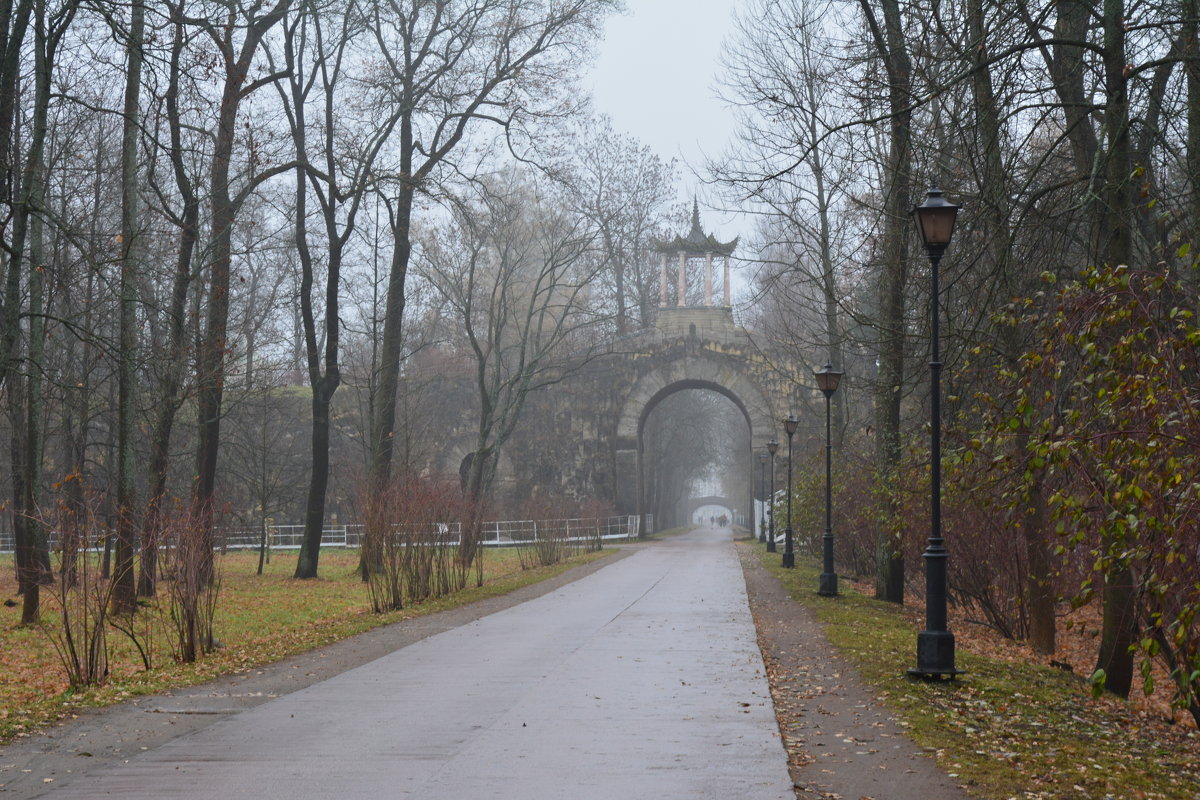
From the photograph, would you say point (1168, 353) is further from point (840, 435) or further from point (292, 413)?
point (292, 413)

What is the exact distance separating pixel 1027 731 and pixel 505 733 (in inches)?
134

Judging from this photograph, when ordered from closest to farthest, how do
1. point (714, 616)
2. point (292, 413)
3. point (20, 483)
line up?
1. point (714, 616)
2. point (20, 483)
3. point (292, 413)

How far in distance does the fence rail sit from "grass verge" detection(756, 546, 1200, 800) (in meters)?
19.0

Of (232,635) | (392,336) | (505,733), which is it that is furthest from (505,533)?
(505,733)

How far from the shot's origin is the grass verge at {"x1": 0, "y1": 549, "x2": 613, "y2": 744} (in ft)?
30.7

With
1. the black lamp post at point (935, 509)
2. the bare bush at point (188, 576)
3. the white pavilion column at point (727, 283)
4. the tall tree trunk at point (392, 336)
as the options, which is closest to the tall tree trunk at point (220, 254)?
the tall tree trunk at point (392, 336)

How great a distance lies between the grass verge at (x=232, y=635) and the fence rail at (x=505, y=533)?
2.46 meters

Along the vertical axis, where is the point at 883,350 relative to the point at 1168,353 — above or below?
above

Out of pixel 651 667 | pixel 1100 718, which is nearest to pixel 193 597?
pixel 651 667

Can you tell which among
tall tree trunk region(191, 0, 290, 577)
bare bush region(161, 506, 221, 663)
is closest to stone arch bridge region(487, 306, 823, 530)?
tall tree trunk region(191, 0, 290, 577)

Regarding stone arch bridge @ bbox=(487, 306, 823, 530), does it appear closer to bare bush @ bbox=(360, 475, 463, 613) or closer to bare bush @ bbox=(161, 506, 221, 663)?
bare bush @ bbox=(360, 475, 463, 613)

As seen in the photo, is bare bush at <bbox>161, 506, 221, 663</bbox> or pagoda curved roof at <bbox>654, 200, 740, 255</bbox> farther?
pagoda curved roof at <bbox>654, 200, 740, 255</bbox>

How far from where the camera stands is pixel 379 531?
17.5 metres

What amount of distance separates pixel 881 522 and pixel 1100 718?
792 cm
